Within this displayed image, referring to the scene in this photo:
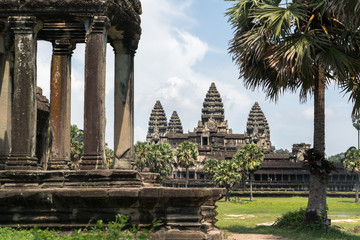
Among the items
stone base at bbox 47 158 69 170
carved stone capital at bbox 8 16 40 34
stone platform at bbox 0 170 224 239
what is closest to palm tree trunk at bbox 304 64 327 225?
stone platform at bbox 0 170 224 239

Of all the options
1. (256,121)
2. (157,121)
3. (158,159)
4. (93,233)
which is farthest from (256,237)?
(157,121)

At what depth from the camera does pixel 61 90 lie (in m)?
14.9

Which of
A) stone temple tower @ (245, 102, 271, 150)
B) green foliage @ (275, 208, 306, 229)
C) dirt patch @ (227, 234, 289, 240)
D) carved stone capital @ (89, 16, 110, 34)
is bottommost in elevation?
dirt patch @ (227, 234, 289, 240)

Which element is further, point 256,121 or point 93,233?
point 256,121

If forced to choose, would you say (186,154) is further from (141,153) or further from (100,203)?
(100,203)

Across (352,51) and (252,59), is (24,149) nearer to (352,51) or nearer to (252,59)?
(252,59)

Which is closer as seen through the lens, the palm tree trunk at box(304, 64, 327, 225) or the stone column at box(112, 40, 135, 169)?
the stone column at box(112, 40, 135, 169)

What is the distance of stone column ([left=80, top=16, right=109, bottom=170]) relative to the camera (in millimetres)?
11477

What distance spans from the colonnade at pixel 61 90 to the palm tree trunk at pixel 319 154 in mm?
6811

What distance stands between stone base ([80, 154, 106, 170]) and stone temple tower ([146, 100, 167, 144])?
130069 mm

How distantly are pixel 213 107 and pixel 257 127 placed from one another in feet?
53.7

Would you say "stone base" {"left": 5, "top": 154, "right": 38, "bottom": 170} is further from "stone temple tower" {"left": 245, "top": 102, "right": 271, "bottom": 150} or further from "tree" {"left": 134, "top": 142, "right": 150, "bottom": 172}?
"stone temple tower" {"left": 245, "top": 102, "right": 271, "bottom": 150}

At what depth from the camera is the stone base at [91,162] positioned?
11.4 meters

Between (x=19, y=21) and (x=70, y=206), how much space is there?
4.37m
